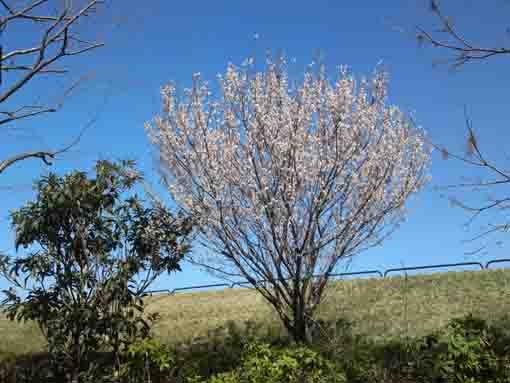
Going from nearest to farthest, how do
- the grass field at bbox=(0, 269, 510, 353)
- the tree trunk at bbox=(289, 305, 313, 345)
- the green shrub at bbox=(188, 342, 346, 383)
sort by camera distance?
the green shrub at bbox=(188, 342, 346, 383) → the tree trunk at bbox=(289, 305, 313, 345) → the grass field at bbox=(0, 269, 510, 353)

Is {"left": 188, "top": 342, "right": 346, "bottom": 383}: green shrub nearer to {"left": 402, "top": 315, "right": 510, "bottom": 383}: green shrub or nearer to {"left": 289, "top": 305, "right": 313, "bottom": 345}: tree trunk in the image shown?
{"left": 402, "top": 315, "right": 510, "bottom": 383}: green shrub

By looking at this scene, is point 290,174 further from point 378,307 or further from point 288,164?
point 378,307

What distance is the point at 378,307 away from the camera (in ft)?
44.2

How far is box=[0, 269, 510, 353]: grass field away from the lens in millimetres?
12141

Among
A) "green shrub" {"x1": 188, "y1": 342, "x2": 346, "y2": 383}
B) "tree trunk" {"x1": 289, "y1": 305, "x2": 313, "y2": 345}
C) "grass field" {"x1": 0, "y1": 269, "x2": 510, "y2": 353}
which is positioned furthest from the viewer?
"grass field" {"x1": 0, "y1": 269, "x2": 510, "y2": 353}

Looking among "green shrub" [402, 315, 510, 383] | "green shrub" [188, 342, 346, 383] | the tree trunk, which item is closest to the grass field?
the tree trunk

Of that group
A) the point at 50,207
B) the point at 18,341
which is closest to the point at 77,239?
the point at 50,207

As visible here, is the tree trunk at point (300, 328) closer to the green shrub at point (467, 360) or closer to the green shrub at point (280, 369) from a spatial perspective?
the green shrub at point (280, 369)

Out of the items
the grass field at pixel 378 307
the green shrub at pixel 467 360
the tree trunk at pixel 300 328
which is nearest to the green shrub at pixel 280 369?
the green shrub at pixel 467 360

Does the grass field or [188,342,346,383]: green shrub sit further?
the grass field

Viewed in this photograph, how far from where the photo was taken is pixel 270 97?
9.91 metres

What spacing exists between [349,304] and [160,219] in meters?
6.99

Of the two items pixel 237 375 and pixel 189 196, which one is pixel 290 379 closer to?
pixel 237 375

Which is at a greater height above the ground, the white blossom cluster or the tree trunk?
the white blossom cluster
